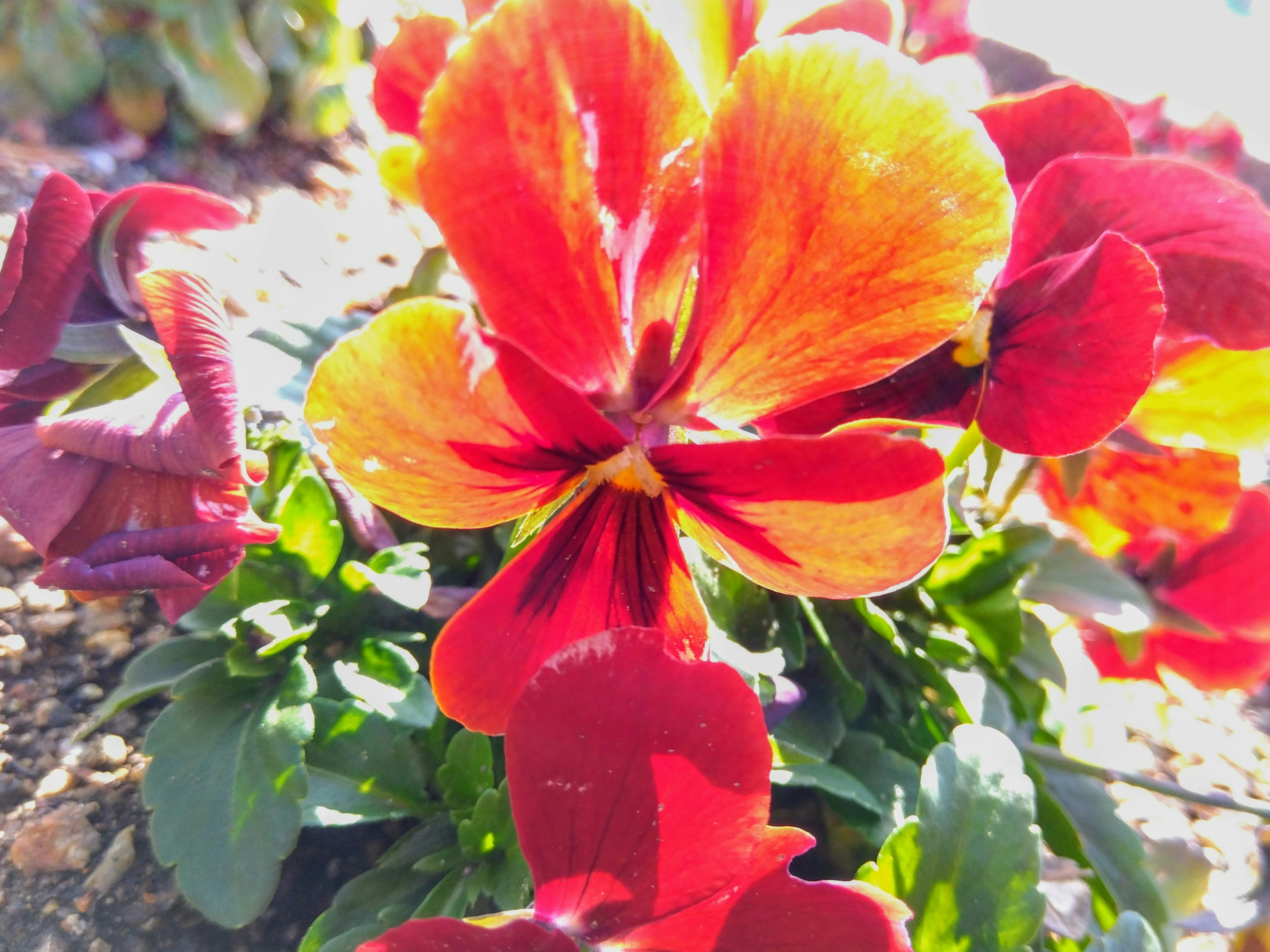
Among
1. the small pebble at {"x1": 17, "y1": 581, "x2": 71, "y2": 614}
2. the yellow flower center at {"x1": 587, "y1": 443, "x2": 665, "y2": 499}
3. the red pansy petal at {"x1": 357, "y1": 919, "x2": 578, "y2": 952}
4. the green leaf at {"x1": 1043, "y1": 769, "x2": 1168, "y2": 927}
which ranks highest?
the yellow flower center at {"x1": 587, "y1": 443, "x2": 665, "y2": 499}

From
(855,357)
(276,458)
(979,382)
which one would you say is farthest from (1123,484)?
(276,458)

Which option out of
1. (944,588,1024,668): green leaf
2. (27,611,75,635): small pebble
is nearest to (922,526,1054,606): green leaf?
(944,588,1024,668): green leaf

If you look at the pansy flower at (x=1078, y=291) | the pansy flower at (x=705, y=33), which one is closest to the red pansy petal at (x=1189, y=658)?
the pansy flower at (x=1078, y=291)

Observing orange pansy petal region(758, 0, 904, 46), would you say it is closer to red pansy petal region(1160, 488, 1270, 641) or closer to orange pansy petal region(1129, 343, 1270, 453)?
orange pansy petal region(1129, 343, 1270, 453)

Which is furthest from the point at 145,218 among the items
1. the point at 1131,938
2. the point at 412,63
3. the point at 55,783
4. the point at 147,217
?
the point at 1131,938

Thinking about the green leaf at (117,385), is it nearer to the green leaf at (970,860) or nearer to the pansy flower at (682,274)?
the pansy flower at (682,274)

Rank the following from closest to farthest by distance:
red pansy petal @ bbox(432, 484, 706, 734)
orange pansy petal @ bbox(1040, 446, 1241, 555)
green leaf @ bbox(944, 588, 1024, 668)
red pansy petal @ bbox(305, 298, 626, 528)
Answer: red pansy petal @ bbox(305, 298, 626, 528) → red pansy petal @ bbox(432, 484, 706, 734) → green leaf @ bbox(944, 588, 1024, 668) → orange pansy petal @ bbox(1040, 446, 1241, 555)

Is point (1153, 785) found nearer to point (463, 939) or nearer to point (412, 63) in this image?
point (463, 939)
